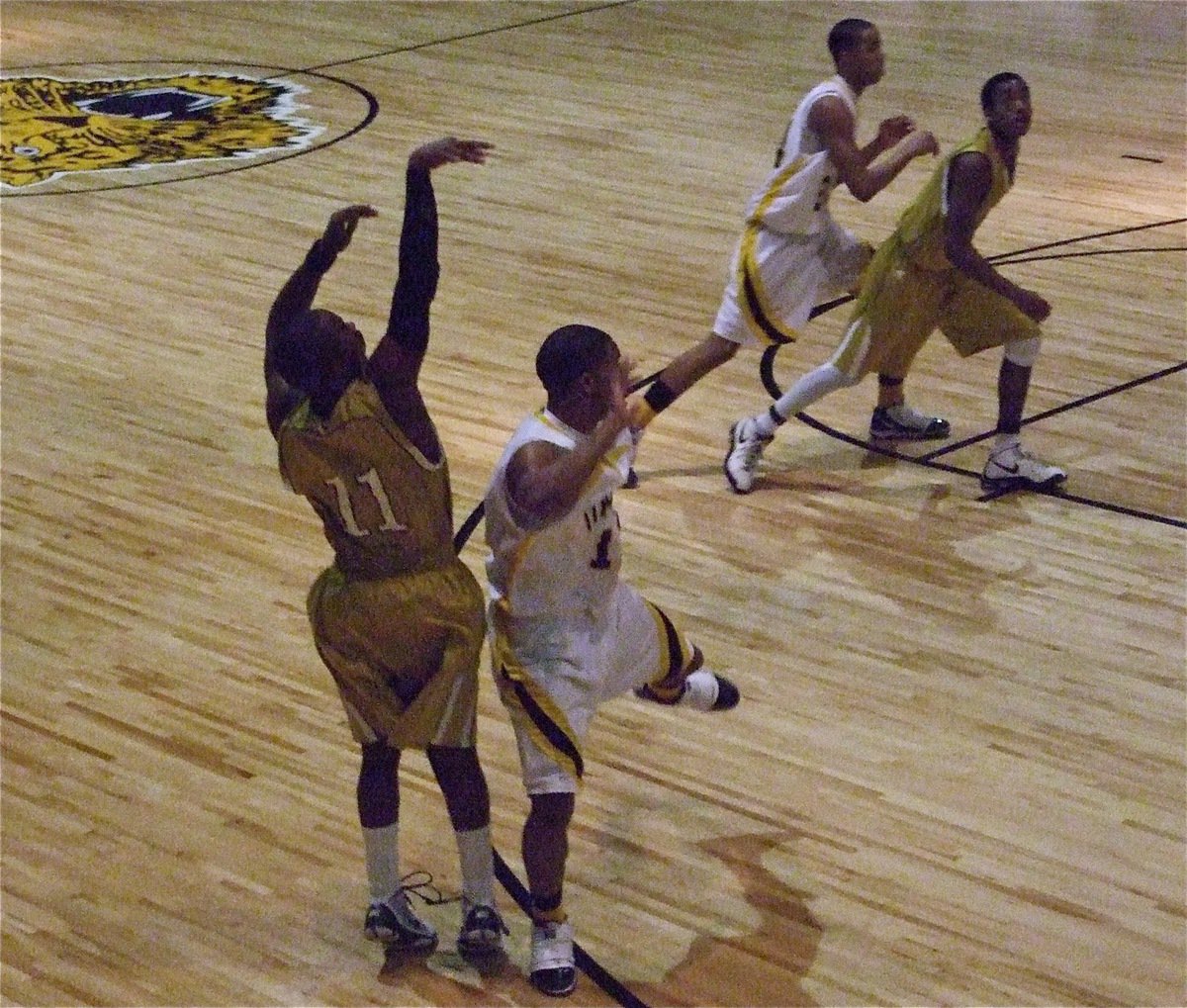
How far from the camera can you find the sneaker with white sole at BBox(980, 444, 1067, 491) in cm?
612

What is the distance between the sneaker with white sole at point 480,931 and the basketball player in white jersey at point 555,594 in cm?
11

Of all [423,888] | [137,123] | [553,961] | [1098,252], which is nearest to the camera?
[553,961]

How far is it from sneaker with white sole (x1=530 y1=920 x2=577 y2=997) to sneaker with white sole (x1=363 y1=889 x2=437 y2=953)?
25 centimetres

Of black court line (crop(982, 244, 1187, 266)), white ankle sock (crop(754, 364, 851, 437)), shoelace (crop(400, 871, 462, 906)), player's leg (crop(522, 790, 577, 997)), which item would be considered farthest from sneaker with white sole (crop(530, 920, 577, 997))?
black court line (crop(982, 244, 1187, 266))

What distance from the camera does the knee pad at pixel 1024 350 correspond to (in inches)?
239

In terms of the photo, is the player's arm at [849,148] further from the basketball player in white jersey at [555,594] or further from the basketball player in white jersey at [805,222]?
the basketball player in white jersey at [555,594]

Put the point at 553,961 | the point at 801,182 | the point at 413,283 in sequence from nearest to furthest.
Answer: the point at 413,283
the point at 553,961
the point at 801,182

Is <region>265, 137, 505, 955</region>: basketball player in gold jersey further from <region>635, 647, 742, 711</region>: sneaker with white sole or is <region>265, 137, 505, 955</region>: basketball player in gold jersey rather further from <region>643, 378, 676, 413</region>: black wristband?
<region>643, 378, 676, 413</region>: black wristband

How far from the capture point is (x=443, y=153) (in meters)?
3.50

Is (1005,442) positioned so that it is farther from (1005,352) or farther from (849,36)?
(849,36)

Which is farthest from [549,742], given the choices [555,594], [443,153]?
[443,153]

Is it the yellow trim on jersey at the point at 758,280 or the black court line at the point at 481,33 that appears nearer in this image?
the yellow trim on jersey at the point at 758,280

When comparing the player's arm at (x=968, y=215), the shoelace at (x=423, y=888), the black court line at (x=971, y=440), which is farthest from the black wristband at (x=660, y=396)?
the shoelace at (x=423, y=888)

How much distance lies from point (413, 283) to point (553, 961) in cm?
136
